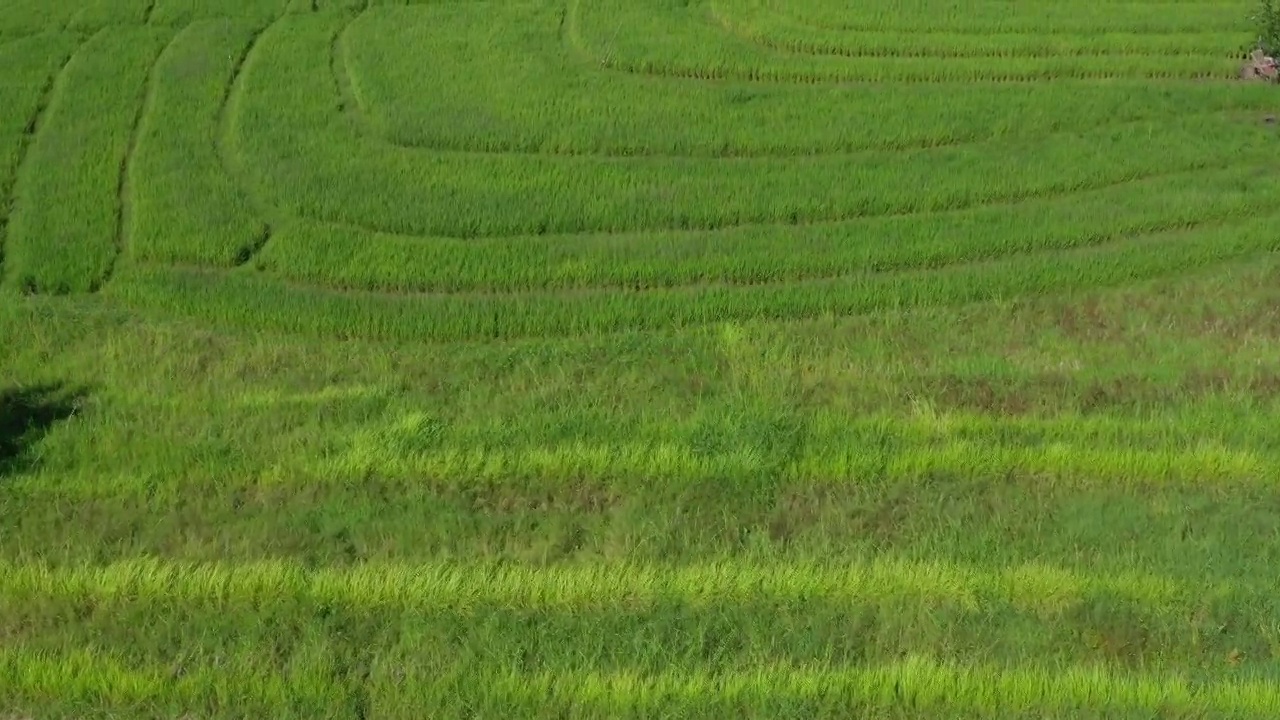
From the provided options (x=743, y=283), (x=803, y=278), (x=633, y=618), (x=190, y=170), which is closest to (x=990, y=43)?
(x=803, y=278)

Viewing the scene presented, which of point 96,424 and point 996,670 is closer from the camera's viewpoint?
point 996,670

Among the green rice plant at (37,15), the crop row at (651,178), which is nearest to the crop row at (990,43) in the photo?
the crop row at (651,178)

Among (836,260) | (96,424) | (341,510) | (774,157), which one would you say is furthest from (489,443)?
(774,157)

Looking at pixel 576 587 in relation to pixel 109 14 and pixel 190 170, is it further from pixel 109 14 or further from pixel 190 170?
pixel 109 14

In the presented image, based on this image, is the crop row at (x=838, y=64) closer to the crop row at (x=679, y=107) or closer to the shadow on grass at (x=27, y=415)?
the crop row at (x=679, y=107)

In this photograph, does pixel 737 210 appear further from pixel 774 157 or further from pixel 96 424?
pixel 96 424

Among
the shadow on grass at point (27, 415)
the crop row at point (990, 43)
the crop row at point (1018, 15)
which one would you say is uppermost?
the crop row at point (1018, 15)
